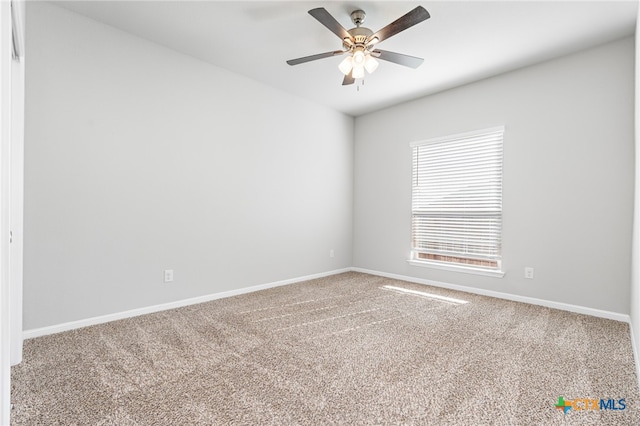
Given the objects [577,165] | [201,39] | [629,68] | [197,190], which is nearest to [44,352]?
[197,190]

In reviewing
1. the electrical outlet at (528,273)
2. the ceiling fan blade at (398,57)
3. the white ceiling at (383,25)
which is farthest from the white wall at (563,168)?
the ceiling fan blade at (398,57)

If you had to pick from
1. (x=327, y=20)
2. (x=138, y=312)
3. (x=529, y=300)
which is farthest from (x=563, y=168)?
(x=138, y=312)

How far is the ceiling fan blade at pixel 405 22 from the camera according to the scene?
6.97ft

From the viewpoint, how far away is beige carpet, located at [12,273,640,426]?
63.7 inches

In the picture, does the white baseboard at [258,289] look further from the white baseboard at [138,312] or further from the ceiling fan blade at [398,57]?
the ceiling fan blade at [398,57]

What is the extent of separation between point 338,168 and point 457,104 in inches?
75.6

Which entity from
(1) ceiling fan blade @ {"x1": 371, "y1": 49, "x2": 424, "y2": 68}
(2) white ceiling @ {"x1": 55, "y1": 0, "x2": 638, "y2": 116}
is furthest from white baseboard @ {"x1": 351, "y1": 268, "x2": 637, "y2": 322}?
(1) ceiling fan blade @ {"x1": 371, "y1": 49, "x2": 424, "y2": 68}

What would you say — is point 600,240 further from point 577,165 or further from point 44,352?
point 44,352

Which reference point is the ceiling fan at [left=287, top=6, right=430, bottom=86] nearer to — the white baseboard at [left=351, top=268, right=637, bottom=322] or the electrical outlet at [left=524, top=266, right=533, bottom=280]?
the electrical outlet at [left=524, top=266, right=533, bottom=280]

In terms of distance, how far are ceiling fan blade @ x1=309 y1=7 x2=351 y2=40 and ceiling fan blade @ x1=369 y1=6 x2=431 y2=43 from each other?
261 millimetres

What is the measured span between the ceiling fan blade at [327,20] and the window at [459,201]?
2288 millimetres

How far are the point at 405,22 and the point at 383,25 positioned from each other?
2.09ft

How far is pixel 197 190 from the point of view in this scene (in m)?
3.50

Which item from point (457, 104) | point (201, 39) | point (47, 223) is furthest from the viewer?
point (457, 104)
